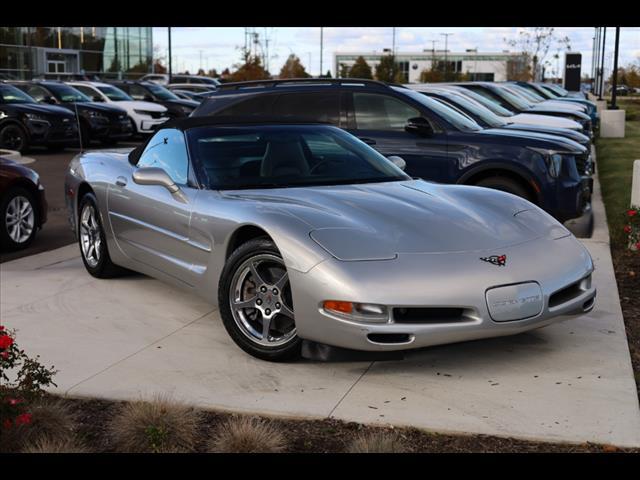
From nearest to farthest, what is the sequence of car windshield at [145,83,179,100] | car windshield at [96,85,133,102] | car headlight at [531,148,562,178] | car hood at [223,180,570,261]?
1. car hood at [223,180,570,261]
2. car headlight at [531,148,562,178]
3. car windshield at [96,85,133,102]
4. car windshield at [145,83,179,100]

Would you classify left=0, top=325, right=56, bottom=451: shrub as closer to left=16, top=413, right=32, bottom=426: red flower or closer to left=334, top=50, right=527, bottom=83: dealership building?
left=16, top=413, right=32, bottom=426: red flower

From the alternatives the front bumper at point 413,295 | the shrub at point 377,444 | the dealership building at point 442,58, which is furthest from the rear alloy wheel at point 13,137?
the dealership building at point 442,58

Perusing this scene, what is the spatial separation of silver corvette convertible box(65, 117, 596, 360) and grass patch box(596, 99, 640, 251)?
146 inches

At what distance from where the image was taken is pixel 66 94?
23.4 metres

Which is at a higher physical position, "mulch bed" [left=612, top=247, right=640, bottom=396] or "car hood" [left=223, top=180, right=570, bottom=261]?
"car hood" [left=223, top=180, right=570, bottom=261]

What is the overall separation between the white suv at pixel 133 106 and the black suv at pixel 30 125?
10.4ft

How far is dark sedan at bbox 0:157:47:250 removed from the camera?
8.91 meters

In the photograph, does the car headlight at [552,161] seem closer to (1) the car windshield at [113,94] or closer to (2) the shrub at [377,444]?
(2) the shrub at [377,444]

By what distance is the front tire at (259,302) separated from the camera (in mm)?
5141

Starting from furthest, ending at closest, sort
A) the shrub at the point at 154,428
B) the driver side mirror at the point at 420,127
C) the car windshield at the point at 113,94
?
1. the car windshield at the point at 113,94
2. the driver side mirror at the point at 420,127
3. the shrub at the point at 154,428

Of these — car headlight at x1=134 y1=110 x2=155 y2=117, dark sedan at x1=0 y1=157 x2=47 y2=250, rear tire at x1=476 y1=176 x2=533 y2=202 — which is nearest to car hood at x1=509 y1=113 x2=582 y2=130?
rear tire at x1=476 y1=176 x2=533 y2=202

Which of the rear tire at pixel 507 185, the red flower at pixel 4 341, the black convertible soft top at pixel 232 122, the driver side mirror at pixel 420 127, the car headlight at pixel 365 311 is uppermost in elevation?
the black convertible soft top at pixel 232 122

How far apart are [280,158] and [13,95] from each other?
16.6 metres

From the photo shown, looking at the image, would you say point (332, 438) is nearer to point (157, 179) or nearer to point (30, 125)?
point (157, 179)
